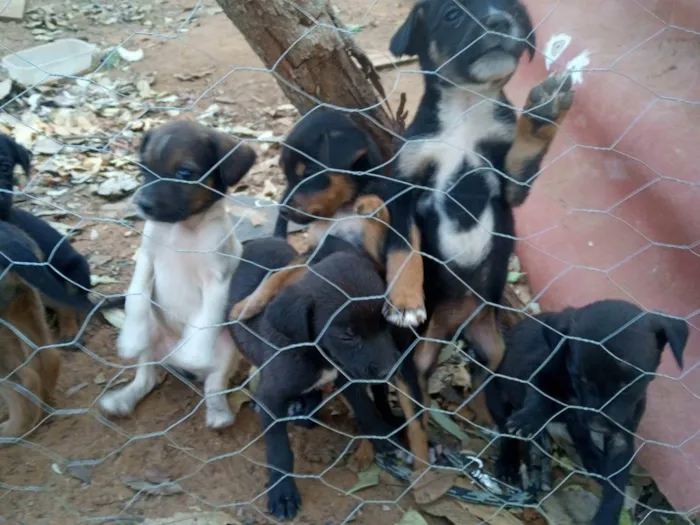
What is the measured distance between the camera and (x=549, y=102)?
6.75ft

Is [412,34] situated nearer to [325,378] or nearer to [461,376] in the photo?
[325,378]

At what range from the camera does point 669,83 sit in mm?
2297

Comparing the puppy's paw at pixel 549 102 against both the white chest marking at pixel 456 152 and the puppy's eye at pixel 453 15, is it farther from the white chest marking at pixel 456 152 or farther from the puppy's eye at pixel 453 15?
the puppy's eye at pixel 453 15

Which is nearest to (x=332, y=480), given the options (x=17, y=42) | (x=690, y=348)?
(x=690, y=348)

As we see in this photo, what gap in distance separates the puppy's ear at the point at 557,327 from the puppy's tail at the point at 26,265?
1444mm

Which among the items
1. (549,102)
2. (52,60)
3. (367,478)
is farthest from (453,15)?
(52,60)

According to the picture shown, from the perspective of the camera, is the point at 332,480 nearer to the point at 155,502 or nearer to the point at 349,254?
the point at 155,502

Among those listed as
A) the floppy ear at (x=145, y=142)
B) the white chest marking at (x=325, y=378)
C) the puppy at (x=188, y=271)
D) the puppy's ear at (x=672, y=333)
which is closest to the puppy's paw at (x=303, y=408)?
the white chest marking at (x=325, y=378)

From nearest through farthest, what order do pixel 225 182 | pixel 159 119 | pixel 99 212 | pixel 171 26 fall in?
pixel 225 182 < pixel 99 212 < pixel 159 119 < pixel 171 26

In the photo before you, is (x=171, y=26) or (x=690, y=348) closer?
(x=690, y=348)

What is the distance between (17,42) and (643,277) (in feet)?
15.7

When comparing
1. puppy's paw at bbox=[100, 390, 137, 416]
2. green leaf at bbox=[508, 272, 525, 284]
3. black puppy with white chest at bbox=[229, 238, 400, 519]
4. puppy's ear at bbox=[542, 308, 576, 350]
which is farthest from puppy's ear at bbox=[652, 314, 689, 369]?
puppy's paw at bbox=[100, 390, 137, 416]

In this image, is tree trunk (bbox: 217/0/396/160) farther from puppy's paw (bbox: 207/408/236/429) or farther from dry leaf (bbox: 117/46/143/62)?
dry leaf (bbox: 117/46/143/62)

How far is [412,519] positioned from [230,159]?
1.18 metres
